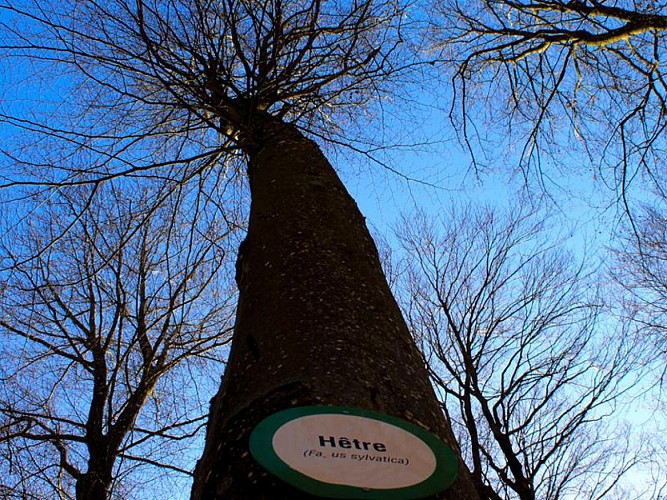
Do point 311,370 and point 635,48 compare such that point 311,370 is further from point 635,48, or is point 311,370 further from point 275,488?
point 635,48

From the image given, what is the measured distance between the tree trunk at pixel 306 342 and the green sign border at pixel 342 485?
0.08 feet

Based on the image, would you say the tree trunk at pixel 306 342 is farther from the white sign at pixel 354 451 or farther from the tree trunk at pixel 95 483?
the tree trunk at pixel 95 483

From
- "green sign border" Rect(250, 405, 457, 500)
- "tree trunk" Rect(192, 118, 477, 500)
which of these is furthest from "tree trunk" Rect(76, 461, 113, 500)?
"green sign border" Rect(250, 405, 457, 500)

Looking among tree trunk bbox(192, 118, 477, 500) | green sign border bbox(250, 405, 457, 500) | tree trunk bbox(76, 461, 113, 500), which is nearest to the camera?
green sign border bbox(250, 405, 457, 500)

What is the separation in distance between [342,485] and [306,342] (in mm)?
408

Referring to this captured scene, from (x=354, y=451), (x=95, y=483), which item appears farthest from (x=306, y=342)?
(x=95, y=483)

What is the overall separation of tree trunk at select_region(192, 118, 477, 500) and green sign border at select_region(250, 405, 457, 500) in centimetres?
2

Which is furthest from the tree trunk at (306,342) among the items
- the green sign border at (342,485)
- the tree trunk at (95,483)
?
the tree trunk at (95,483)

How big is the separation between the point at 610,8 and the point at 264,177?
267cm

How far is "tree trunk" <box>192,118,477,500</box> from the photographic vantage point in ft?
3.17

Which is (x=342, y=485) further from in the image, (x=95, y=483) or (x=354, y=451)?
(x=95, y=483)

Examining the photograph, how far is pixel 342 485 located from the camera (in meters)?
0.77

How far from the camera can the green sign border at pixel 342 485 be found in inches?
30.2

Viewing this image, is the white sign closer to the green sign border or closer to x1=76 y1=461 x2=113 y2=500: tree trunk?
the green sign border
